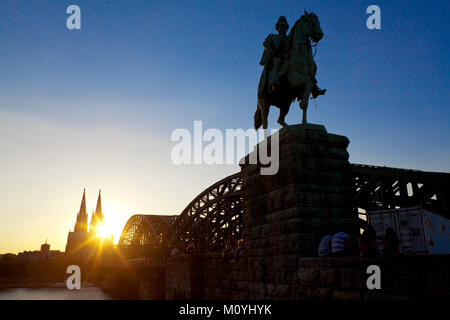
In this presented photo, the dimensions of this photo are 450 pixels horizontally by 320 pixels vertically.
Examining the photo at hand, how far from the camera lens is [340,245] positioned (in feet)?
22.5

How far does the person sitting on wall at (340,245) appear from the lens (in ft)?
22.4

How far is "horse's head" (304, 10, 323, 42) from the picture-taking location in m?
9.66

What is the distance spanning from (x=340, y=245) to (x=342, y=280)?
791 millimetres

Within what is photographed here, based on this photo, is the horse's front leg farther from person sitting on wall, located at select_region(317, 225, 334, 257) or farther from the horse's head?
person sitting on wall, located at select_region(317, 225, 334, 257)

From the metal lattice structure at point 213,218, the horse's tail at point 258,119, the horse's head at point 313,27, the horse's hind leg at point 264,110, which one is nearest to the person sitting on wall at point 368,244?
the horse's hind leg at point 264,110

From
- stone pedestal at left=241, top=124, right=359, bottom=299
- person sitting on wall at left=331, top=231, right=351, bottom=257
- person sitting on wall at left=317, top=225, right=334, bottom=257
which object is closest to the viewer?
person sitting on wall at left=331, top=231, right=351, bottom=257

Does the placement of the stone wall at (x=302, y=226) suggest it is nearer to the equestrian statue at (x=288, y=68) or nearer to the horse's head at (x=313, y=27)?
the equestrian statue at (x=288, y=68)

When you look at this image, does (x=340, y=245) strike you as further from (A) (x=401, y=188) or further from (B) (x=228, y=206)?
(B) (x=228, y=206)

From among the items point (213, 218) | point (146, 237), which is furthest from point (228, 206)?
point (146, 237)

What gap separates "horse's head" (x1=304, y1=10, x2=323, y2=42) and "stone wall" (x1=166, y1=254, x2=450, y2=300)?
610 cm

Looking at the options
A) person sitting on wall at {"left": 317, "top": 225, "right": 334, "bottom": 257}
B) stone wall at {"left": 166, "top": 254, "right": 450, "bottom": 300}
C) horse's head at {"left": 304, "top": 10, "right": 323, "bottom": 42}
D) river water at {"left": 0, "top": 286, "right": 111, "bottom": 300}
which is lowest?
river water at {"left": 0, "top": 286, "right": 111, "bottom": 300}

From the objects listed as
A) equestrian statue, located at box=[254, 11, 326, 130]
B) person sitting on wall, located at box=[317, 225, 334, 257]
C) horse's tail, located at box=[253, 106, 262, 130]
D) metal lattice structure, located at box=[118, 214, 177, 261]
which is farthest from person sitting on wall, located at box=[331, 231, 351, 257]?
metal lattice structure, located at box=[118, 214, 177, 261]

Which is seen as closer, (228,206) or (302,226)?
(302,226)
